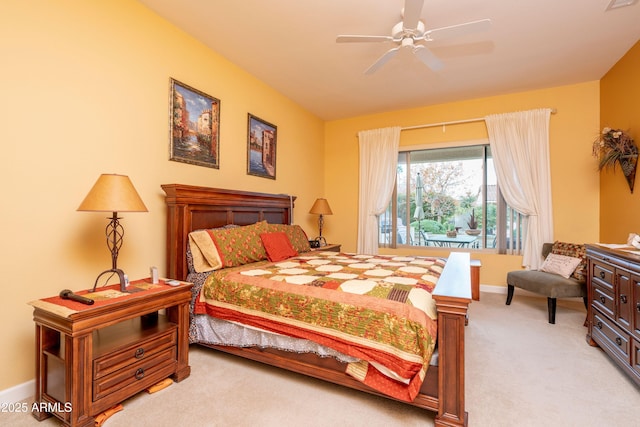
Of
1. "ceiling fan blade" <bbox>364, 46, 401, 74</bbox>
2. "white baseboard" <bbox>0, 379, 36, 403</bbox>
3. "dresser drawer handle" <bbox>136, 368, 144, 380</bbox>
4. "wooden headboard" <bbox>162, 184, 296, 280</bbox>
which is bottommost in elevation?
"white baseboard" <bbox>0, 379, 36, 403</bbox>

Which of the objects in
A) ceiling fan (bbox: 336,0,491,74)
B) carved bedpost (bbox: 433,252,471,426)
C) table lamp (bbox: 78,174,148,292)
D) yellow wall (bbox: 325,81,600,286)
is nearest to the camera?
carved bedpost (bbox: 433,252,471,426)

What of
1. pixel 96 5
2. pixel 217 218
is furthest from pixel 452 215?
pixel 96 5

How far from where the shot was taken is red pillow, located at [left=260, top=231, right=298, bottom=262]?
305cm

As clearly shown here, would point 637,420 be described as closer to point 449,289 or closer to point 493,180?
point 449,289

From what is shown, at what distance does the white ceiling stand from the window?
982 mm

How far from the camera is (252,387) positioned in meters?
2.00

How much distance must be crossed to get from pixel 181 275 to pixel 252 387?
1.13 m

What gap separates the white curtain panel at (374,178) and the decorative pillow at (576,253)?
2.29 m

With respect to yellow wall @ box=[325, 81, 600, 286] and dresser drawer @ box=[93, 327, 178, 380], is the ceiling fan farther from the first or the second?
dresser drawer @ box=[93, 327, 178, 380]

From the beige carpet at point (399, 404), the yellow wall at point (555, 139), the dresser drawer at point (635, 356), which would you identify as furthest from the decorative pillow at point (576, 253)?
the dresser drawer at point (635, 356)

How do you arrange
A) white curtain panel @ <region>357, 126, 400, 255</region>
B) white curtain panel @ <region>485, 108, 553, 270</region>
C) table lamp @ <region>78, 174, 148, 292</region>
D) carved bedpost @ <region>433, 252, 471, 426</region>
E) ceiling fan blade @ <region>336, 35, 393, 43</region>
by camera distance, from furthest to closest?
white curtain panel @ <region>357, 126, 400, 255</region> → white curtain panel @ <region>485, 108, 553, 270</region> → ceiling fan blade @ <region>336, 35, 393, 43</region> → table lamp @ <region>78, 174, 148, 292</region> → carved bedpost @ <region>433, 252, 471, 426</region>

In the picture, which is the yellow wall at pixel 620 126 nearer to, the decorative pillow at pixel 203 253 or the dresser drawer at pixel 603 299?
the dresser drawer at pixel 603 299

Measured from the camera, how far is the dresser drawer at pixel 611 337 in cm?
209

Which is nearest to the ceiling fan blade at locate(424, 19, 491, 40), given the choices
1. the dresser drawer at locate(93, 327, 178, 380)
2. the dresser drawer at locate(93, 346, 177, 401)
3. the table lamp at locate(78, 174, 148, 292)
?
the table lamp at locate(78, 174, 148, 292)
